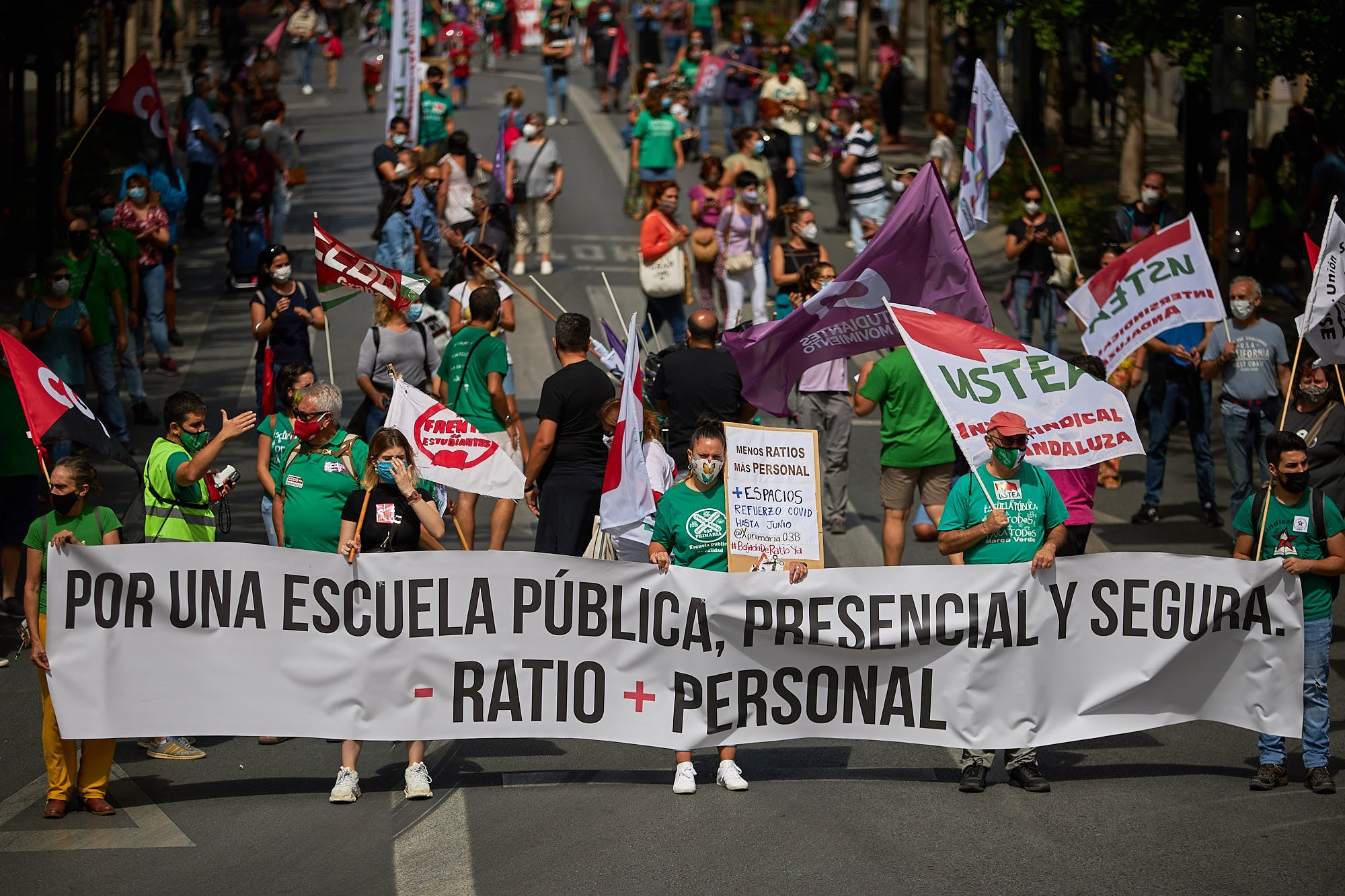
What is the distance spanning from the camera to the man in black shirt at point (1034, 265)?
15.7 meters

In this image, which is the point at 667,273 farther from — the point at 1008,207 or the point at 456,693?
the point at 1008,207

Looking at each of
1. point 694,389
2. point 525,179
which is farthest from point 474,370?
point 525,179

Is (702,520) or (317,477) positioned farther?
(317,477)

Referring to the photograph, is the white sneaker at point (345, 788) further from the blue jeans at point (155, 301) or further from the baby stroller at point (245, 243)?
the baby stroller at point (245, 243)

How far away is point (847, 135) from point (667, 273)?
21.0 feet

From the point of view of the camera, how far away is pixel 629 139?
92.5 ft

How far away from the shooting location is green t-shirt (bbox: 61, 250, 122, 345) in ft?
42.9

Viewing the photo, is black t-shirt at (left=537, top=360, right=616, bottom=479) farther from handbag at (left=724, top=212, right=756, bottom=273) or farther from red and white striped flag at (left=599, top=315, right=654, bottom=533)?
handbag at (left=724, top=212, right=756, bottom=273)

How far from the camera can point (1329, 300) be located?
31.4ft

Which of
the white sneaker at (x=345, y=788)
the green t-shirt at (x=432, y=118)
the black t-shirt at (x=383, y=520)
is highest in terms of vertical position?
the green t-shirt at (x=432, y=118)

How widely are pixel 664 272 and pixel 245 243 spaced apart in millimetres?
6677

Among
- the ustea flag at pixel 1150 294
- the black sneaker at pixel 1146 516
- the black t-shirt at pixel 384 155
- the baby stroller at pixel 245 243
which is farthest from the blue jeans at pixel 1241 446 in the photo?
the baby stroller at pixel 245 243

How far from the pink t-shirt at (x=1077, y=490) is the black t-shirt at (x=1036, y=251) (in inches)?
261

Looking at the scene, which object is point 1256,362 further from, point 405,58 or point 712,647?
point 405,58
